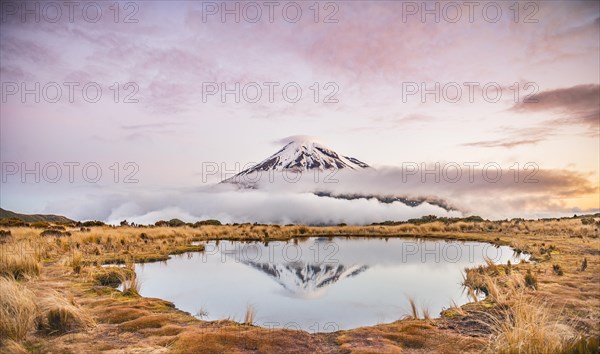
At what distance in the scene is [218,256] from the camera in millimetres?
19562

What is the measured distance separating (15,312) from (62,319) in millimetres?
778

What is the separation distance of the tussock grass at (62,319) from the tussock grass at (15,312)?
219mm

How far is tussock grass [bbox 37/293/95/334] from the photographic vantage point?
24.1ft

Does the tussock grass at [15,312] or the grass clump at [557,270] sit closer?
the tussock grass at [15,312]

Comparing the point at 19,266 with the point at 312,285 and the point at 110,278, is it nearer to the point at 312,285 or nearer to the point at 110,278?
the point at 110,278

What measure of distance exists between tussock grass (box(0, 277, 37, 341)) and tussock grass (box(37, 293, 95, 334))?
219 mm

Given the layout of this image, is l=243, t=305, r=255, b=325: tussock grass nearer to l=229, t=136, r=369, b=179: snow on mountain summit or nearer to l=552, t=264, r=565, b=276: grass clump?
l=552, t=264, r=565, b=276: grass clump

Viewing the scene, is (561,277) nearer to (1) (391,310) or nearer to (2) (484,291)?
(2) (484,291)

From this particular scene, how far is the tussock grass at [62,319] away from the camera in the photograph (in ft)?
24.1

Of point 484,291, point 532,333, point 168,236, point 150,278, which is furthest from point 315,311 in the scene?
point 168,236

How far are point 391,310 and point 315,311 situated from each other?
6.05 ft

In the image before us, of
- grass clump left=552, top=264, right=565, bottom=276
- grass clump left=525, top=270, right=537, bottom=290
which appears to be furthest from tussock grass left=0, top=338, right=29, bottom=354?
grass clump left=552, top=264, right=565, bottom=276

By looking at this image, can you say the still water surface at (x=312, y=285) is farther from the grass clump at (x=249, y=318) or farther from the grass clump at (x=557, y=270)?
the grass clump at (x=557, y=270)

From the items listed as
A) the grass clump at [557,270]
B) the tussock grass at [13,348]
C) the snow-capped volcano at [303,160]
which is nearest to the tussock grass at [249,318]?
the tussock grass at [13,348]
